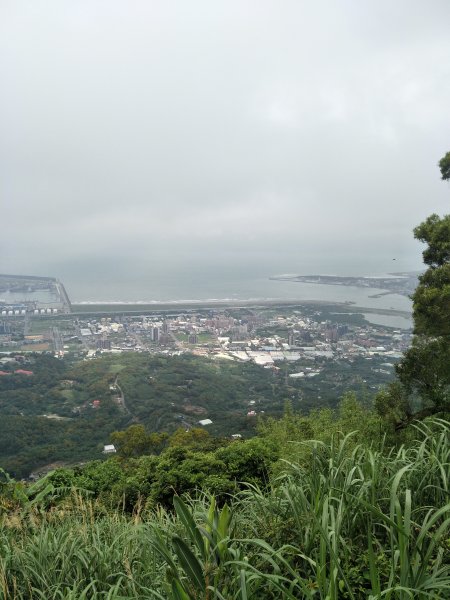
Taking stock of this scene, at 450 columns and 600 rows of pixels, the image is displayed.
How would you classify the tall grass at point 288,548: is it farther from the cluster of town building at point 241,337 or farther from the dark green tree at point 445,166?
the cluster of town building at point 241,337

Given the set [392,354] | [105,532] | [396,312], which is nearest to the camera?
[105,532]

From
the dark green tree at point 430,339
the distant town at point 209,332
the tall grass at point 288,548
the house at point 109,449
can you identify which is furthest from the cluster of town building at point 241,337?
the tall grass at point 288,548

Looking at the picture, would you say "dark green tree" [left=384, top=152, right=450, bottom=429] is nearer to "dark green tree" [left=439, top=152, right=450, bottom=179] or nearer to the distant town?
"dark green tree" [left=439, top=152, right=450, bottom=179]

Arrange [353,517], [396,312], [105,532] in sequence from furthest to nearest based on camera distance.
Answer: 1. [396,312]
2. [105,532]
3. [353,517]

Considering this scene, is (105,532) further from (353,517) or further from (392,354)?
(392,354)

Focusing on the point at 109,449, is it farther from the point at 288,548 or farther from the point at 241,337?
the point at 241,337

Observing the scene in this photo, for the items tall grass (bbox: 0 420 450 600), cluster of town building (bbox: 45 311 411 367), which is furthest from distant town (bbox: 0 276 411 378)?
tall grass (bbox: 0 420 450 600)

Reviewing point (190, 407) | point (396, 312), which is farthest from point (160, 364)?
point (396, 312)
